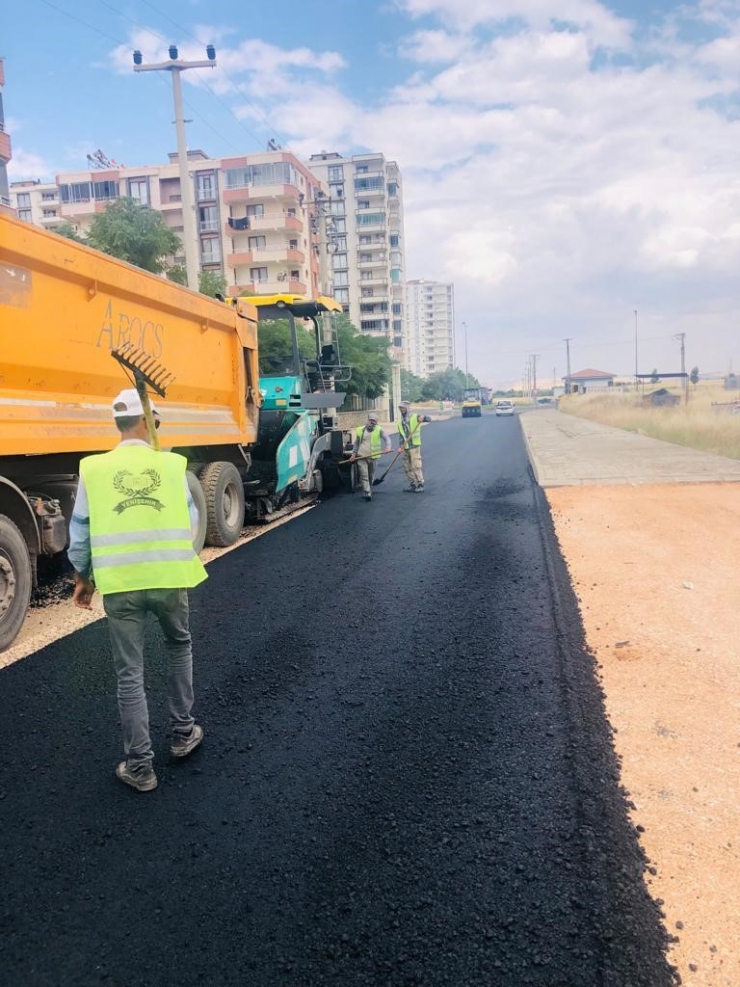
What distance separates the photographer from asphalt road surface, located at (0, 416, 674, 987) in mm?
2184

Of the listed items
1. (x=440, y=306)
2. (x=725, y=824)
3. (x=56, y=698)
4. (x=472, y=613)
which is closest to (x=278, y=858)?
(x=725, y=824)

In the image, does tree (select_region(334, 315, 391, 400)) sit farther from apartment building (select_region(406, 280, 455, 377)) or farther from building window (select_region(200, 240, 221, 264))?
apartment building (select_region(406, 280, 455, 377))

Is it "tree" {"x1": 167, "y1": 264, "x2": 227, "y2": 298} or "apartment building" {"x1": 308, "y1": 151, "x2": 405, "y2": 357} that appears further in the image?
"apartment building" {"x1": 308, "y1": 151, "x2": 405, "y2": 357}

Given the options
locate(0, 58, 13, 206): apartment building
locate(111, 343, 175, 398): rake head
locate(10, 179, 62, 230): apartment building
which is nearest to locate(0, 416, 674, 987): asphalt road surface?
locate(111, 343, 175, 398): rake head

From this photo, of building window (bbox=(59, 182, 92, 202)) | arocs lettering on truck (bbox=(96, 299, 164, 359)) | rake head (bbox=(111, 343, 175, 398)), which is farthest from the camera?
building window (bbox=(59, 182, 92, 202))

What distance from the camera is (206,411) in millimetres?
8219

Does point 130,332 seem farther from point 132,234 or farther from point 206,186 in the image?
point 206,186

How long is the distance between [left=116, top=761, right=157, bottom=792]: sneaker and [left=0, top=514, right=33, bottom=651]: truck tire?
2.25m

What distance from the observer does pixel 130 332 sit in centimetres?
654

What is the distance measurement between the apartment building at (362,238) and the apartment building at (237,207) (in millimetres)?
19759

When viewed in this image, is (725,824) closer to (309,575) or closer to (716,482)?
(309,575)

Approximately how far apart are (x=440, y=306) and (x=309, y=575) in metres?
182

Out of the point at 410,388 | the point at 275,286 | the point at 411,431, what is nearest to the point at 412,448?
the point at 411,431

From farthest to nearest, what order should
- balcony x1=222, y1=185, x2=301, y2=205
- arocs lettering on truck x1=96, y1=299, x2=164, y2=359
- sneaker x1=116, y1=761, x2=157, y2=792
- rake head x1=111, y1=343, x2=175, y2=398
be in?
balcony x1=222, y1=185, x2=301, y2=205
rake head x1=111, y1=343, x2=175, y2=398
arocs lettering on truck x1=96, y1=299, x2=164, y2=359
sneaker x1=116, y1=761, x2=157, y2=792
